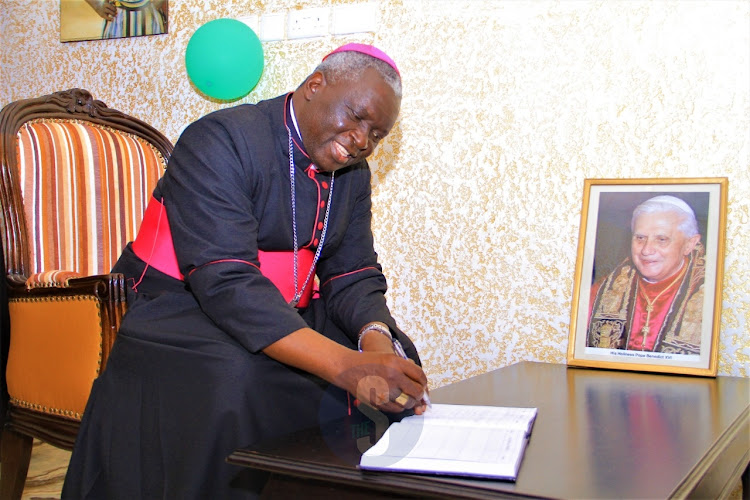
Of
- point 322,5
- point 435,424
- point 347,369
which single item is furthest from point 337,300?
point 322,5

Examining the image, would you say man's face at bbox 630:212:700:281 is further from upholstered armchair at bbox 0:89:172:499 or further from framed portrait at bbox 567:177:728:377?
upholstered armchair at bbox 0:89:172:499

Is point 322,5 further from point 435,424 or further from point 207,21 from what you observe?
point 435,424

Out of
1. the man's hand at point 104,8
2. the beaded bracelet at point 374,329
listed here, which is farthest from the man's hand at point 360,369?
the man's hand at point 104,8

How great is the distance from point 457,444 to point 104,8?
283 centimetres

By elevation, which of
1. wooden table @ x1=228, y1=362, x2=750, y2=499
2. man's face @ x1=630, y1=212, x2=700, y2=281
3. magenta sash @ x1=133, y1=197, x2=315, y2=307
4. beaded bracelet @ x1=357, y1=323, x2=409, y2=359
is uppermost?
man's face @ x1=630, y1=212, x2=700, y2=281

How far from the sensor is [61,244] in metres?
2.36

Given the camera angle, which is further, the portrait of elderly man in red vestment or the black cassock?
the portrait of elderly man in red vestment

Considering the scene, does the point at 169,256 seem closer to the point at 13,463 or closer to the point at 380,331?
the point at 380,331

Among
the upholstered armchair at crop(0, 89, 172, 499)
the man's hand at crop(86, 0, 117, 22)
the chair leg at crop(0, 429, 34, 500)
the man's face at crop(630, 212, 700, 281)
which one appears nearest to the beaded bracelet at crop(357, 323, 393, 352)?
the upholstered armchair at crop(0, 89, 172, 499)

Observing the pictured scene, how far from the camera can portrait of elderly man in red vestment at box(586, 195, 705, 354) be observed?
2125 mm

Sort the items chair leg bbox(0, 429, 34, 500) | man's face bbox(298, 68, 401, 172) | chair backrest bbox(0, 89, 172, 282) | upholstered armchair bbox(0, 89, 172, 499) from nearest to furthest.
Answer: man's face bbox(298, 68, 401, 172) → upholstered armchair bbox(0, 89, 172, 499) → chair leg bbox(0, 429, 34, 500) → chair backrest bbox(0, 89, 172, 282)

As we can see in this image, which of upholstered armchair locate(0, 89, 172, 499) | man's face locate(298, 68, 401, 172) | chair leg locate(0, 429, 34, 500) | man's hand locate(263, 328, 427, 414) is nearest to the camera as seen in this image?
man's hand locate(263, 328, 427, 414)

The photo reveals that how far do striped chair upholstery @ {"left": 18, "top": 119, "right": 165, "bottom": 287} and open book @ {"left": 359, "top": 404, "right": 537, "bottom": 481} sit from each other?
1.35 meters

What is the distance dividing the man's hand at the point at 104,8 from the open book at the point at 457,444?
2.57 metres
